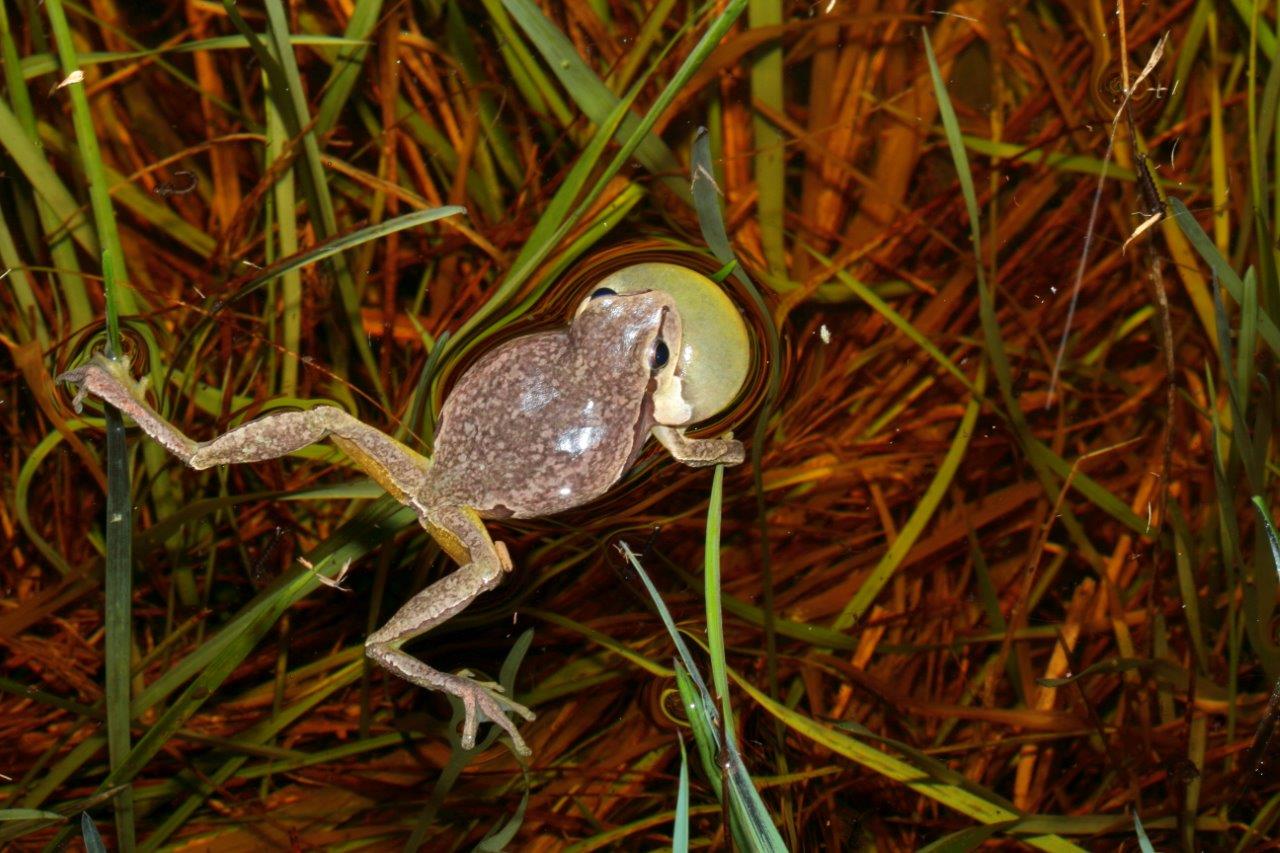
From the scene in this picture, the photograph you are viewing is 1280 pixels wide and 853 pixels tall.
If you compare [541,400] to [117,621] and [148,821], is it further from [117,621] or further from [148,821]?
[148,821]

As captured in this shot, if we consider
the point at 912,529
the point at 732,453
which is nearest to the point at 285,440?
the point at 732,453

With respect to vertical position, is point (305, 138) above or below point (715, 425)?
above

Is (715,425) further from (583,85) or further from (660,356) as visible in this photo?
(583,85)

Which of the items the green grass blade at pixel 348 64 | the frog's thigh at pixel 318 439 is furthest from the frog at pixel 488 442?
the green grass blade at pixel 348 64

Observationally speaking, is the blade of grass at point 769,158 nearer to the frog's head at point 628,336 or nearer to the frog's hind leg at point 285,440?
the frog's head at point 628,336

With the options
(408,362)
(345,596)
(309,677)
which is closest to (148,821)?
(309,677)

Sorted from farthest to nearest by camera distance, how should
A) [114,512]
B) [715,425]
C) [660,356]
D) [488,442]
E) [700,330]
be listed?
1. [715,425]
2. [700,330]
3. [660,356]
4. [488,442]
5. [114,512]

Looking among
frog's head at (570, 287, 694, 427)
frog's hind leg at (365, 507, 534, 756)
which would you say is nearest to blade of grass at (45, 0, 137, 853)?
frog's hind leg at (365, 507, 534, 756)

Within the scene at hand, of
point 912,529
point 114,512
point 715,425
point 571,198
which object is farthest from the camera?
point 912,529
